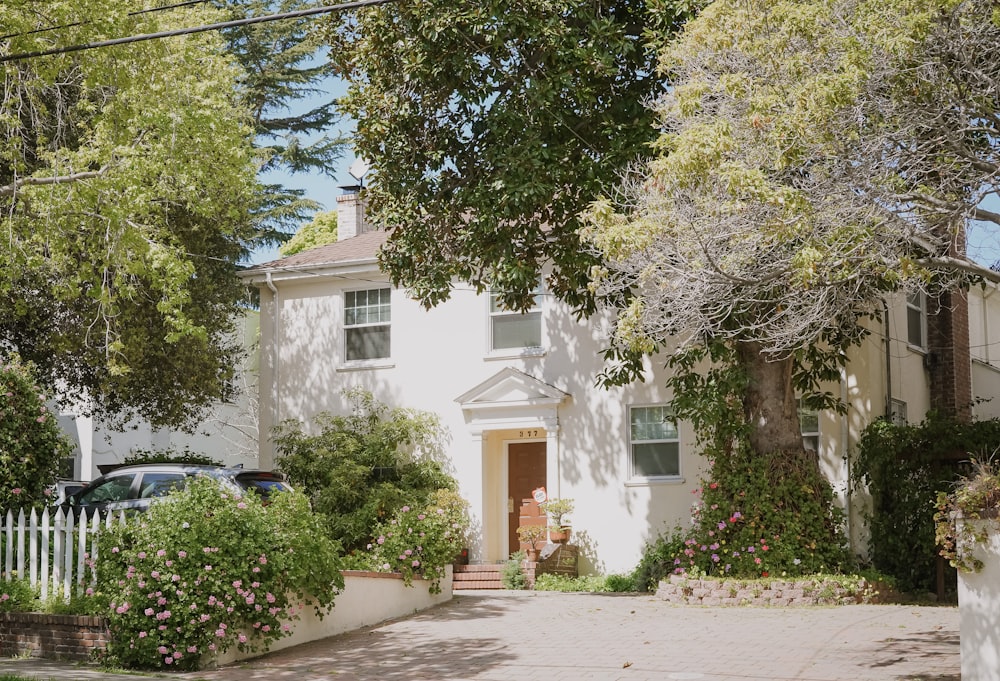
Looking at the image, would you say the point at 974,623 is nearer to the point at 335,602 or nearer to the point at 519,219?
the point at 335,602

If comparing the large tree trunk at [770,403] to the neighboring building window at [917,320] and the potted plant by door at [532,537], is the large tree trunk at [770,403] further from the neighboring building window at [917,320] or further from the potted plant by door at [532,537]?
the neighboring building window at [917,320]

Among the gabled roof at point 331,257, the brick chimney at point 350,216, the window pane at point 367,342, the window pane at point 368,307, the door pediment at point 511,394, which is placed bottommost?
the door pediment at point 511,394

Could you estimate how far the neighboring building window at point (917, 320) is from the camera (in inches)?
839

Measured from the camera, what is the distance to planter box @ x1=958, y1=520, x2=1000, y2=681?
9.07 m

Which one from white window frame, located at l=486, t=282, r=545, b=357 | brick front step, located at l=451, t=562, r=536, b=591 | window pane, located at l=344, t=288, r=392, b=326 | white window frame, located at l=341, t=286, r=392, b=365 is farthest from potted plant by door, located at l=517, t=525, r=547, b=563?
window pane, located at l=344, t=288, r=392, b=326

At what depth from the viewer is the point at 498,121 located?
50.8 ft

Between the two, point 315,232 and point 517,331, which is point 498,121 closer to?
point 517,331

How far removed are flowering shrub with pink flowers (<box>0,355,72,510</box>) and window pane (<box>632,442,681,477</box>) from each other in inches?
395

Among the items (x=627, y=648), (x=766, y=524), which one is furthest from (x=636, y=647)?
(x=766, y=524)

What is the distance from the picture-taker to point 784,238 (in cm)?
1053

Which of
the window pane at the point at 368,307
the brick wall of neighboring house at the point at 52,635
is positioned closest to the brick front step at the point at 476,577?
the window pane at the point at 368,307

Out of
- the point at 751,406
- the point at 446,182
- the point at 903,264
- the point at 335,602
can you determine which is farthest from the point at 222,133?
the point at 903,264

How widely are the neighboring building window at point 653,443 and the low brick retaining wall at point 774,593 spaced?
12.8ft

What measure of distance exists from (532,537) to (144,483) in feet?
21.9
